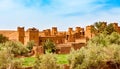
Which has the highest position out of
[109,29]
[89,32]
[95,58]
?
[109,29]

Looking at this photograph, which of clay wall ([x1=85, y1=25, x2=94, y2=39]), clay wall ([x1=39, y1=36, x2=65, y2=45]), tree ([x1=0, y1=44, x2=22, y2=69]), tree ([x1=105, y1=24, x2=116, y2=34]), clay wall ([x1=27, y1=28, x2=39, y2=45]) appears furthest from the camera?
clay wall ([x1=27, y1=28, x2=39, y2=45])

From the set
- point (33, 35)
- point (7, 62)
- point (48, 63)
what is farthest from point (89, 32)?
point (7, 62)

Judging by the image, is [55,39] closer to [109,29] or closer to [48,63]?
[109,29]

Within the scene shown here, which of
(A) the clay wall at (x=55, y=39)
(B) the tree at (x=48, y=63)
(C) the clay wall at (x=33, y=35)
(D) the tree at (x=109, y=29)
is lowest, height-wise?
(B) the tree at (x=48, y=63)

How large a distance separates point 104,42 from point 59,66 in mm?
18273

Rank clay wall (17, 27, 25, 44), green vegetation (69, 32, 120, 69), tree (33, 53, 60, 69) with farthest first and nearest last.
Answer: clay wall (17, 27, 25, 44) → green vegetation (69, 32, 120, 69) → tree (33, 53, 60, 69)

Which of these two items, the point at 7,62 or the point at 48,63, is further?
the point at 48,63

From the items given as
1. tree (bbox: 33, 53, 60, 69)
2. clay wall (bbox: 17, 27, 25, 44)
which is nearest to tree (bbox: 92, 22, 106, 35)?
clay wall (bbox: 17, 27, 25, 44)

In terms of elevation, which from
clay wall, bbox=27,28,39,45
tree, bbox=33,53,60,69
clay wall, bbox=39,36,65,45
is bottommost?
tree, bbox=33,53,60,69

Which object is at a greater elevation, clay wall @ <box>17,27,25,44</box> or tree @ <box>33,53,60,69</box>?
clay wall @ <box>17,27,25,44</box>

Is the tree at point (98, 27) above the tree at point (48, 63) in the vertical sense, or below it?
above

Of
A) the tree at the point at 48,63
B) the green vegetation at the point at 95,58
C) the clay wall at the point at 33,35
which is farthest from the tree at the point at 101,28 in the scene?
the tree at the point at 48,63

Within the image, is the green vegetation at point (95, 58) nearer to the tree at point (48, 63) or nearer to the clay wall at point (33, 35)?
the tree at point (48, 63)

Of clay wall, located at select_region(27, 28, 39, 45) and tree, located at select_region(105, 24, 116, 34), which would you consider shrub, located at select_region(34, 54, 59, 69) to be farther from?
clay wall, located at select_region(27, 28, 39, 45)
